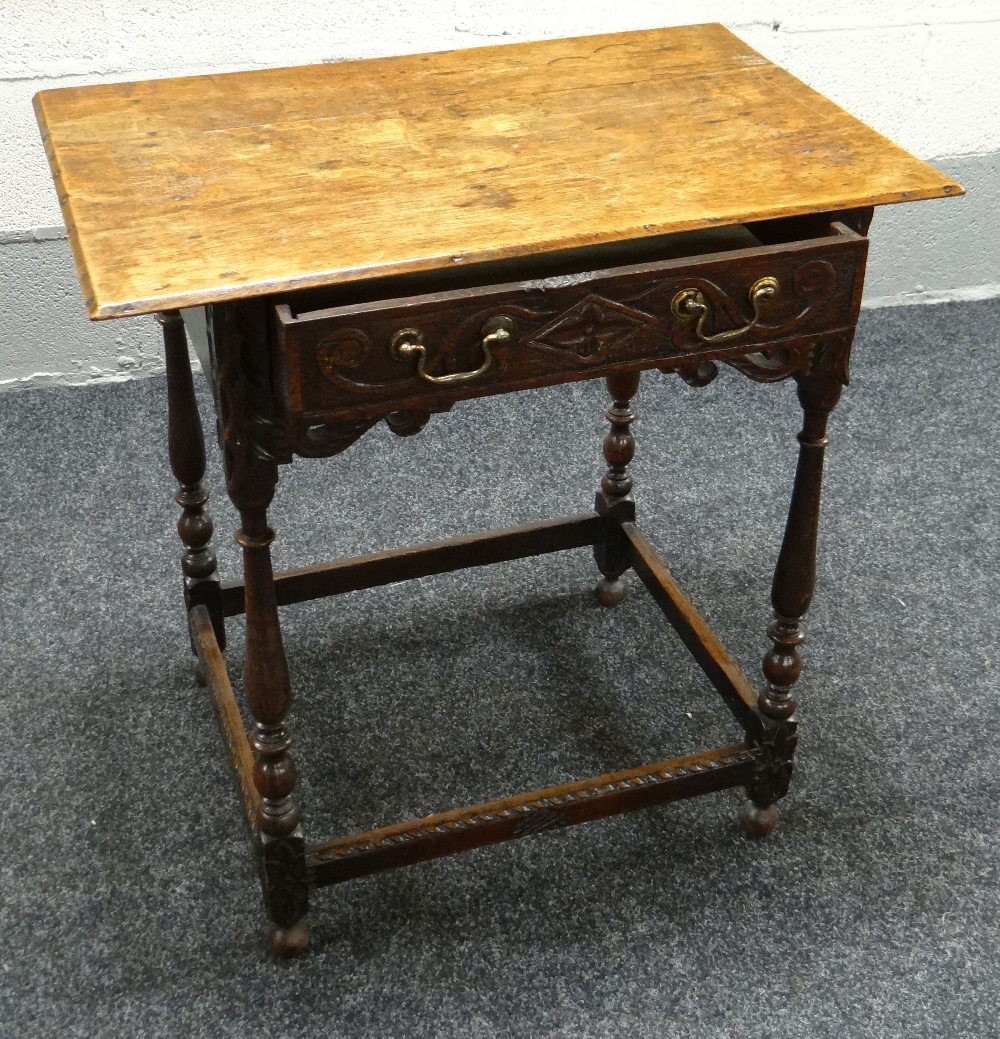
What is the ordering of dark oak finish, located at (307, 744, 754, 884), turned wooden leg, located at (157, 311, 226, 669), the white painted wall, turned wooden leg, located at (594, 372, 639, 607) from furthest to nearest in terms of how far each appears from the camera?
the white painted wall → turned wooden leg, located at (594, 372, 639, 607) → turned wooden leg, located at (157, 311, 226, 669) → dark oak finish, located at (307, 744, 754, 884)

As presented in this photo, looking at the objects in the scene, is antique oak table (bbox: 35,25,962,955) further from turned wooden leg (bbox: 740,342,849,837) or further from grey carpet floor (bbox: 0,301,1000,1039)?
grey carpet floor (bbox: 0,301,1000,1039)

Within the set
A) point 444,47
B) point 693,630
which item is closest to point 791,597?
point 693,630

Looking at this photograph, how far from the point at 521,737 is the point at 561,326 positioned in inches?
30.4

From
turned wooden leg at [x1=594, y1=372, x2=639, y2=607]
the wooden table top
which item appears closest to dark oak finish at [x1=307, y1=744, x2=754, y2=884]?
turned wooden leg at [x1=594, y1=372, x2=639, y2=607]

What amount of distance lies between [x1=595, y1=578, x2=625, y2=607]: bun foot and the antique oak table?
0.37m

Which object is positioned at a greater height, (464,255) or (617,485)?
(464,255)

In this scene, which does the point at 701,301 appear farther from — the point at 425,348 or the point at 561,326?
the point at 425,348

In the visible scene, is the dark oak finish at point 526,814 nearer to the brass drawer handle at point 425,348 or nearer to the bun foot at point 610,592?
the bun foot at point 610,592

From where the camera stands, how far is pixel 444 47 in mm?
2654

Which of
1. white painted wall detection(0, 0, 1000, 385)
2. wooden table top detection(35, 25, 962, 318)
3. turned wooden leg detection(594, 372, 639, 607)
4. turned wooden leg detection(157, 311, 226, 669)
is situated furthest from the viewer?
white painted wall detection(0, 0, 1000, 385)

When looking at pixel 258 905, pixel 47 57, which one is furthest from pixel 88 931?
pixel 47 57

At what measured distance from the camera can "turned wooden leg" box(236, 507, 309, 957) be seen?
1511 millimetres

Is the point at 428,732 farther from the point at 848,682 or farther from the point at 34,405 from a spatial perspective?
the point at 34,405

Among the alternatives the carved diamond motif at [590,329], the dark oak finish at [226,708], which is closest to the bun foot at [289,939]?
the dark oak finish at [226,708]
